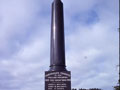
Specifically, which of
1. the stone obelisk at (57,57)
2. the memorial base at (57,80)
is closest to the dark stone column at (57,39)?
the stone obelisk at (57,57)

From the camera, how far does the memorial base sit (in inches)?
1055

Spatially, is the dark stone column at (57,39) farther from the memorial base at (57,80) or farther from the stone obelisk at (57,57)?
the memorial base at (57,80)

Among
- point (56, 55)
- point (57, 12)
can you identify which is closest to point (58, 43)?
point (56, 55)

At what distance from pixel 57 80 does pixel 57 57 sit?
82.1 inches

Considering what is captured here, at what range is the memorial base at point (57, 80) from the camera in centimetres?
2680

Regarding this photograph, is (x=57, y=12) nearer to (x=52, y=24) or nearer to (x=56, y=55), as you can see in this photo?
(x=52, y=24)

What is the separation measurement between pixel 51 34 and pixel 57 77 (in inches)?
164

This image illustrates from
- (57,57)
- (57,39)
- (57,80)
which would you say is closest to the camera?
(57,80)

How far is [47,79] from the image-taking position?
2698 cm

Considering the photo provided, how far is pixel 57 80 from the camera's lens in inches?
1062

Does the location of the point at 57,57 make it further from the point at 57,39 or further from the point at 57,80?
the point at 57,80

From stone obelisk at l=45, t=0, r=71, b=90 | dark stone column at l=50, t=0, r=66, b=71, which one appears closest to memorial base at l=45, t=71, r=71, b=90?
stone obelisk at l=45, t=0, r=71, b=90

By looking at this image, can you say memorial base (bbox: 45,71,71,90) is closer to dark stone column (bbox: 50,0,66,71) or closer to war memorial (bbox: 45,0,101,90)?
war memorial (bbox: 45,0,101,90)

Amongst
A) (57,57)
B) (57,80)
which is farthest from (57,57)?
(57,80)
